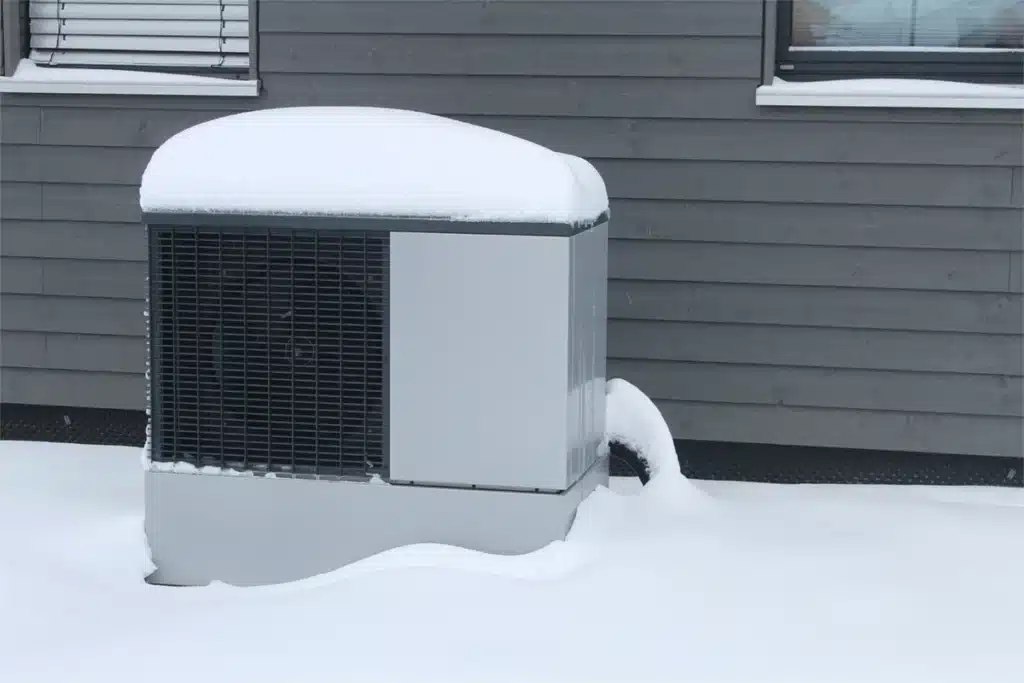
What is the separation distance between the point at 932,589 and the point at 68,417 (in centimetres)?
336

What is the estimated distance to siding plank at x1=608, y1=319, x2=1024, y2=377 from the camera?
4.59m

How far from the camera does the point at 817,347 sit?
467 cm

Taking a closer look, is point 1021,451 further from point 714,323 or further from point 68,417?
point 68,417

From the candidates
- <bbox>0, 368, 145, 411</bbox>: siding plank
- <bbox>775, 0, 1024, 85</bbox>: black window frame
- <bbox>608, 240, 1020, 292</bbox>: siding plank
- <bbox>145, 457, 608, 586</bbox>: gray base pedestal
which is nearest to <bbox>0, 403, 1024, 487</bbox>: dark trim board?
<bbox>608, 240, 1020, 292</bbox>: siding plank

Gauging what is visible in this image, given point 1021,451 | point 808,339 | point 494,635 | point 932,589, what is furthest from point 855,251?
point 494,635

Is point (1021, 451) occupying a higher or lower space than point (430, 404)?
lower

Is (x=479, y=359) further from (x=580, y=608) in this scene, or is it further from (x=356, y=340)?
(x=580, y=608)

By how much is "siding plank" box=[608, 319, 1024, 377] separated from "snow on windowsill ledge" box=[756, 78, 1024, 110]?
0.79m

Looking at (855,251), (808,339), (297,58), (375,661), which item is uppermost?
(297,58)

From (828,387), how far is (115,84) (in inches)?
112

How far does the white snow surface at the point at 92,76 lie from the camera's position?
4.87 meters

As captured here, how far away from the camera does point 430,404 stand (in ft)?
11.1

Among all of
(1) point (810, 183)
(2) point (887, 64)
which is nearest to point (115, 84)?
(1) point (810, 183)

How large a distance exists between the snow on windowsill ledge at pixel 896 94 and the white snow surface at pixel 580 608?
4.72ft
